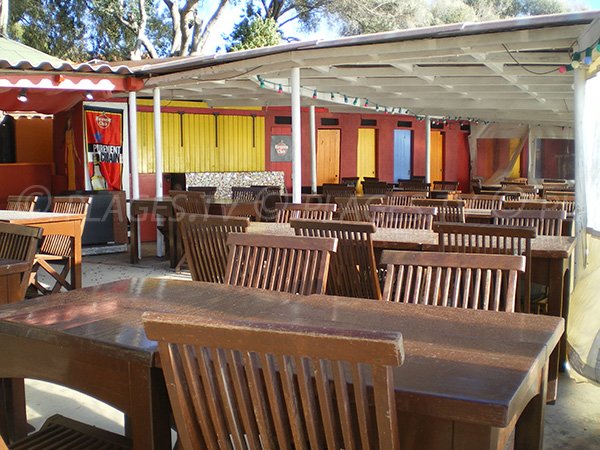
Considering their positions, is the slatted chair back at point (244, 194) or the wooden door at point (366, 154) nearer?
the slatted chair back at point (244, 194)

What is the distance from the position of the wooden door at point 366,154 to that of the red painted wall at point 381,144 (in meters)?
0.13

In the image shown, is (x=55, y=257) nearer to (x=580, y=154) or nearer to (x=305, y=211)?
(x=305, y=211)

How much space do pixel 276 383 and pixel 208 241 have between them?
114 inches

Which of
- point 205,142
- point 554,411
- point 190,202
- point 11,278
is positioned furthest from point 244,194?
point 554,411

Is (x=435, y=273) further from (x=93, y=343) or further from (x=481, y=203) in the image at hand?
(x=481, y=203)

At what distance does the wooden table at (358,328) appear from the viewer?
136cm

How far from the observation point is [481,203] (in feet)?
24.3

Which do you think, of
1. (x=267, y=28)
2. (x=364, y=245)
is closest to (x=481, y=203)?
(x=364, y=245)

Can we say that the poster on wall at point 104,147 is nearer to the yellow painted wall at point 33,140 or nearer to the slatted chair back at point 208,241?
the yellow painted wall at point 33,140

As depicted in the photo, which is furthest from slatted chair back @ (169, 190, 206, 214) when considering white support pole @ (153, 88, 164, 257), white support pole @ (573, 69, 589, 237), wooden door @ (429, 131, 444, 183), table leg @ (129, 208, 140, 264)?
wooden door @ (429, 131, 444, 183)

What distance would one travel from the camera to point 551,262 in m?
3.71

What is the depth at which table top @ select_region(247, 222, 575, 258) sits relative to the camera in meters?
3.66

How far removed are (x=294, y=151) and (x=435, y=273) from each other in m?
4.56

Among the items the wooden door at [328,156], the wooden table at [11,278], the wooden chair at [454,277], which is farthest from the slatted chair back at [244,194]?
the wooden chair at [454,277]
